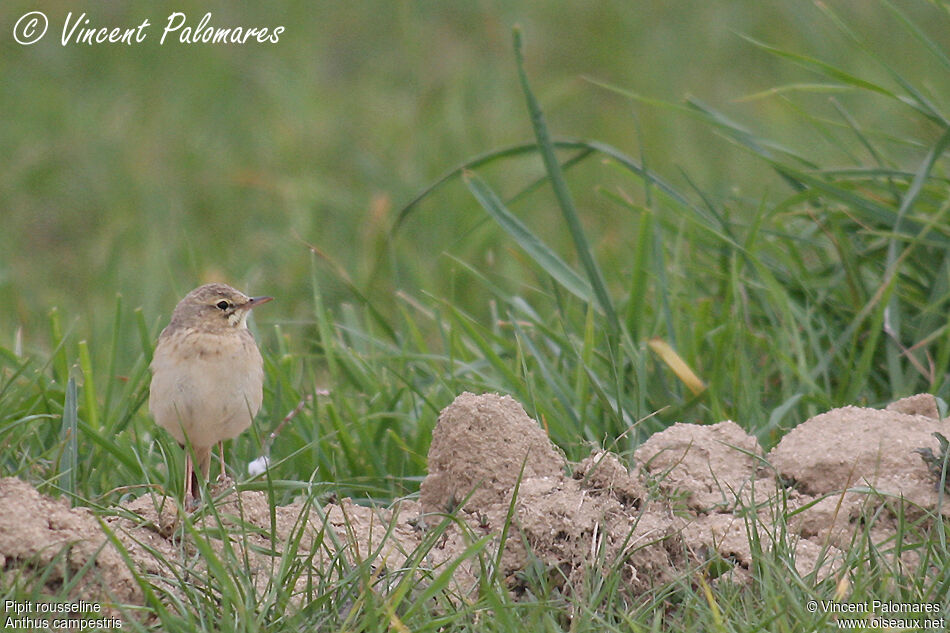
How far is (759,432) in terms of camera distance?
14.0ft

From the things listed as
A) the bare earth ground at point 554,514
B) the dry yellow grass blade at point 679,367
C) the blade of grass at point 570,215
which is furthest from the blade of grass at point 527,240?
the bare earth ground at point 554,514

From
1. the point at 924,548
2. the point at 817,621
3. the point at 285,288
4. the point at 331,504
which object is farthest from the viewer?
the point at 285,288

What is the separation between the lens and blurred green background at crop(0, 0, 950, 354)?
24.5ft

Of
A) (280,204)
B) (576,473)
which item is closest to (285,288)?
(280,204)

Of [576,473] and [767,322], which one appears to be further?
[767,322]

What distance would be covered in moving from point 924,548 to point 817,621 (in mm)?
619

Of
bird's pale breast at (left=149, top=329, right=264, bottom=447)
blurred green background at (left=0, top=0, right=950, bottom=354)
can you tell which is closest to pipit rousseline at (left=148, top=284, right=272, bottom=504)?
bird's pale breast at (left=149, top=329, right=264, bottom=447)

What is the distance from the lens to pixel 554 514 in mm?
3340

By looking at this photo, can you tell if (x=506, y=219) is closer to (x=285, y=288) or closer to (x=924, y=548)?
(x=924, y=548)

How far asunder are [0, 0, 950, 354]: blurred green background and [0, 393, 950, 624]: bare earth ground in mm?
2687

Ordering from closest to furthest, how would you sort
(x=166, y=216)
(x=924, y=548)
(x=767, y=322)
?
1. (x=924, y=548)
2. (x=767, y=322)
3. (x=166, y=216)

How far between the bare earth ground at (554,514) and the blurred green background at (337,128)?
2.69 metres

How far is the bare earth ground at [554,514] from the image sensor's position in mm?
3193

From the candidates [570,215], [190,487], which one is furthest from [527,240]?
[190,487]
